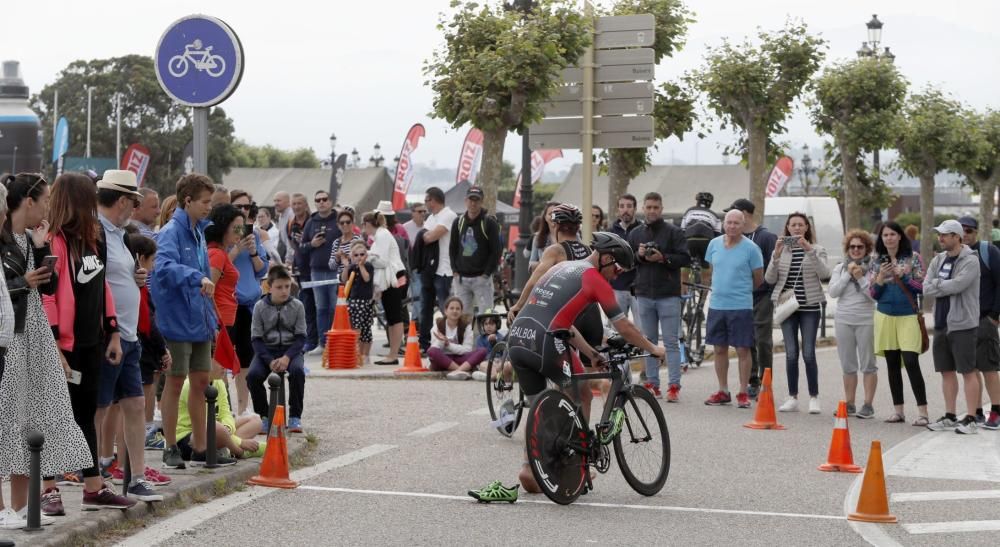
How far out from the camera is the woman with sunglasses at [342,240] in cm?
1769

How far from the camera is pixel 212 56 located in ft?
32.0

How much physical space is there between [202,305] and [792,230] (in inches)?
274

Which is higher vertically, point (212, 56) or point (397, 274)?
point (212, 56)

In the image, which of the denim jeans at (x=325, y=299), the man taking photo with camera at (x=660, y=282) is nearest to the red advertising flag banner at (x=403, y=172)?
the denim jeans at (x=325, y=299)

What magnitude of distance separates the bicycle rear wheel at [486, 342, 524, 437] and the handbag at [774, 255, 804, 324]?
10.7 ft

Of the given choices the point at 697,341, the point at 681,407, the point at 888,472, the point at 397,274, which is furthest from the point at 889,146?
the point at 888,472

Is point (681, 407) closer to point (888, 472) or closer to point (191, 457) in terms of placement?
point (888, 472)

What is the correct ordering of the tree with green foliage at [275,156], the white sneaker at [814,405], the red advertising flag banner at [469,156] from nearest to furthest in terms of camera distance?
the white sneaker at [814,405], the red advertising flag banner at [469,156], the tree with green foliage at [275,156]

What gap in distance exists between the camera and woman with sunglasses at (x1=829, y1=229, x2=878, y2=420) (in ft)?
44.6

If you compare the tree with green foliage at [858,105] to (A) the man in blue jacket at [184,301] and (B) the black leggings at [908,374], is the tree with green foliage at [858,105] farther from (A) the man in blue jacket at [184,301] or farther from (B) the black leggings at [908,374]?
(A) the man in blue jacket at [184,301]

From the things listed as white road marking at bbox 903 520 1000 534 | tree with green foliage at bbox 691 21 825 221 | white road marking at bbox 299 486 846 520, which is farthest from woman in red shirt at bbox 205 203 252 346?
tree with green foliage at bbox 691 21 825 221

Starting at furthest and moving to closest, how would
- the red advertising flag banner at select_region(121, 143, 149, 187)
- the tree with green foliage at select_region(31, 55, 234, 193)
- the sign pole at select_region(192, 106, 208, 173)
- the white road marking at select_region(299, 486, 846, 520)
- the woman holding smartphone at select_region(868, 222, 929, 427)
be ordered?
the tree with green foliage at select_region(31, 55, 234, 193) < the red advertising flag banner at select_region(121, 143, 149, 187) < the woman holding smartphone at select_region(868, 222, 929, 427) < the sign pole at select_region(192, 106, 208, 173) < the white road marking at select_region(299, 486, 846, 520)

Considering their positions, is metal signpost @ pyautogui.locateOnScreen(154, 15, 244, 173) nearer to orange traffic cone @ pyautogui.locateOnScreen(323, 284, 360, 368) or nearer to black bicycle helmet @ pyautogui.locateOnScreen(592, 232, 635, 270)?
black bicycle helmet @ pyautogui.locateOnScreen(592, 232, 635, 270)

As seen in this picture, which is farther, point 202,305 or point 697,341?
point 697,341
